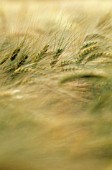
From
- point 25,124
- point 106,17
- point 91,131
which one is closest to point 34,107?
point 25,124

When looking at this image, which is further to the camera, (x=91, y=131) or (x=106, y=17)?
(x=106, y=17)

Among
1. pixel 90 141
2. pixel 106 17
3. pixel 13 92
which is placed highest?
pixel 106 17

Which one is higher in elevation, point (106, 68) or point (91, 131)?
point (106, 68)

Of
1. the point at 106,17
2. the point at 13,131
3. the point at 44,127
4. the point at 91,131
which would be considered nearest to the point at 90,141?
the point at 91,131

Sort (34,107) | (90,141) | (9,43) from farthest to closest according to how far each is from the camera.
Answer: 1. (9,43)
2. (34,107)
3. (90,141)

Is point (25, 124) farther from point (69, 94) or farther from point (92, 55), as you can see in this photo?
point (92, 55)

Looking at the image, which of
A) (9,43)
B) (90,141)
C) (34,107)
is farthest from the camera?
(9,43)
